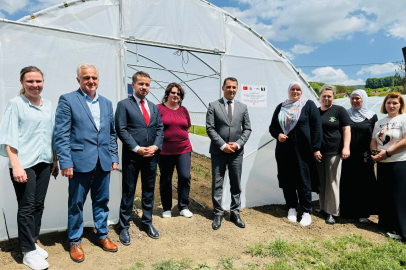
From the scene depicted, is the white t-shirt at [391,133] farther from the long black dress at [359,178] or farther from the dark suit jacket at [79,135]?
the dark suit jacket at [79,135]

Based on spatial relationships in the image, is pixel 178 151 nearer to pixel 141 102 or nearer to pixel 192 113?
pixel 141 102

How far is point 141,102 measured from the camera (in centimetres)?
311

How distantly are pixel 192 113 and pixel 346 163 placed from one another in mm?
6551

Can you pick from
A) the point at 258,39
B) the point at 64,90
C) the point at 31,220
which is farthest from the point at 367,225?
the point at 64,90

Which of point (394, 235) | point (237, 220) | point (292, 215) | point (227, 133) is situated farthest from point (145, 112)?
point (394, 235)

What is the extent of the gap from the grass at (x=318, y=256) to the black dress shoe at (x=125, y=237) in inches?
17.6

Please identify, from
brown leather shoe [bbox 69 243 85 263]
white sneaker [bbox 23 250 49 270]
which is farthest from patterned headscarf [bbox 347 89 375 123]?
white sneaker [bbox 23 250 49 270]

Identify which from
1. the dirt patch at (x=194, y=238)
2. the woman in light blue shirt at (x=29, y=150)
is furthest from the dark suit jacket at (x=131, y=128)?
the dirt patch at (x=194, y=238)

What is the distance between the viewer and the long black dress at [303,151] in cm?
352

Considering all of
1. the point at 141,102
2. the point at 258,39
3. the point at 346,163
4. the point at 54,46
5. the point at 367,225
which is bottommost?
the point at 367,225

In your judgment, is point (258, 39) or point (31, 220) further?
point (258, 39)

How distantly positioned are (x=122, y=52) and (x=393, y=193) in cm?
377

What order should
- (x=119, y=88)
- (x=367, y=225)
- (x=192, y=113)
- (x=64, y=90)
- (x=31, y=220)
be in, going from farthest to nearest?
(x=192, y=113) → (x=367, y=225) → (x=119, y=88) → (x=64, y=90) → (x=31, y=220)

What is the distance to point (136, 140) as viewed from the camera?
9.84ft
